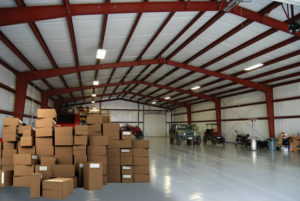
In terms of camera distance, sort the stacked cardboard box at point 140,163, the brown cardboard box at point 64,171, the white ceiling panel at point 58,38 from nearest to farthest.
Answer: the brown cardboard box at point 64,171 < the stacked cardboard box at point 140,163 < the white ceiling panel at point 58,38

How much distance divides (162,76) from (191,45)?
7.23 meters

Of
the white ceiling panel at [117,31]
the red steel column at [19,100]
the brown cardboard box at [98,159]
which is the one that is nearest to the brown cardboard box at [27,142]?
the brown cardboard box at [98,159]

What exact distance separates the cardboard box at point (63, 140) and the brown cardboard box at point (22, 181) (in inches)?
43.7

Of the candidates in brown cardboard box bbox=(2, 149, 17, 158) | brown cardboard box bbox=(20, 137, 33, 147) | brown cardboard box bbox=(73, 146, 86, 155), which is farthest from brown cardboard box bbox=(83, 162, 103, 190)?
brown cardboard box bbox=(2, 149, 17, 158)

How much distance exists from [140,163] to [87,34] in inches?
225

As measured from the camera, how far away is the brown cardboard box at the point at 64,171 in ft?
18.2

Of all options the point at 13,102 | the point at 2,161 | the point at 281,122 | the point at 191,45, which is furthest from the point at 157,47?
the point at 281,122

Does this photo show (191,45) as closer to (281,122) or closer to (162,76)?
(162,76)

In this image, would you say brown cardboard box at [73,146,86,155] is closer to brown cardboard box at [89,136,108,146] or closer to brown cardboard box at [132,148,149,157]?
brown cardboard box at [89,136,108,146]

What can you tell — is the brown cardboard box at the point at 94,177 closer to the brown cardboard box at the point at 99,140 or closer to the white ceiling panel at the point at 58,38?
the brown cardboard box at the point at 99,140

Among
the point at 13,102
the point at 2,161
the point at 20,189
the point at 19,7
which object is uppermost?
the point at 19,7

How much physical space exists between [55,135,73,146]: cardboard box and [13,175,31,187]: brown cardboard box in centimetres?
111

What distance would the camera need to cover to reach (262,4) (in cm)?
792

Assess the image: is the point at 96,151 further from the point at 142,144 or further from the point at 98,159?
the point at 142,144
